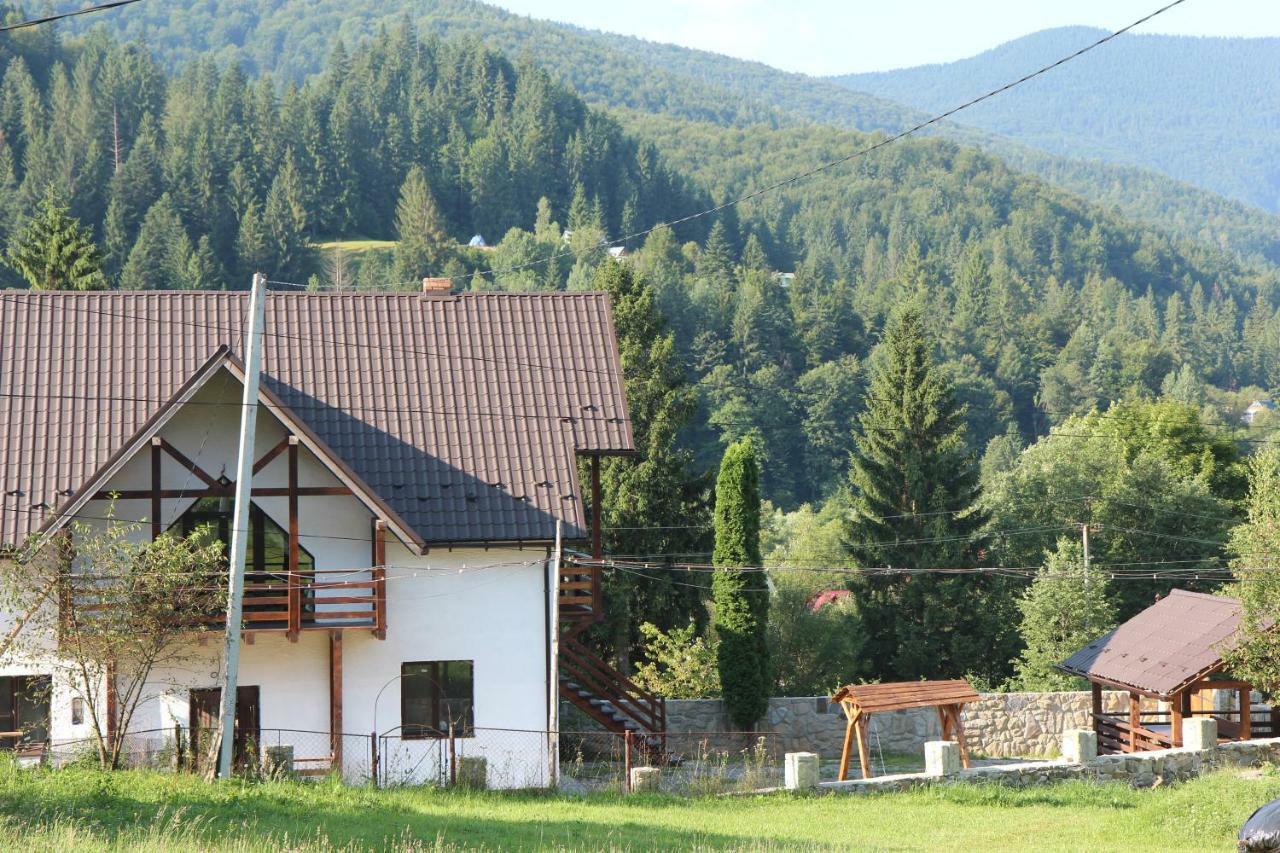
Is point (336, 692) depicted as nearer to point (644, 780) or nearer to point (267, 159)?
point (644, 780)

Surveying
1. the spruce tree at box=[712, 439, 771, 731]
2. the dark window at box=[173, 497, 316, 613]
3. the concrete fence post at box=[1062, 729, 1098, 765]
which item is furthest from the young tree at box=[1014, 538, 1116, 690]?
the dark window at box=[173, 497, 316, 613]

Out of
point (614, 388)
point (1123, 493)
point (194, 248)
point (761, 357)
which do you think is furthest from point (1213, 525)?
point (194, 248)

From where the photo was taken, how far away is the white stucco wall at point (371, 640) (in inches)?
885

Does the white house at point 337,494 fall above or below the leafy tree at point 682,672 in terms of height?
above

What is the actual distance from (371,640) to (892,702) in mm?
Result: 7197

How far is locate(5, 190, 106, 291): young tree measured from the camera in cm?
4516

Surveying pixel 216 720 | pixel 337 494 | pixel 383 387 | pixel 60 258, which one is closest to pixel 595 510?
pixel 383 387

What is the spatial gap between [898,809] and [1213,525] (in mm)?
32923

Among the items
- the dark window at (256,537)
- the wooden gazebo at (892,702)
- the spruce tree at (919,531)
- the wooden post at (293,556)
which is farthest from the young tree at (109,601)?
the spruce tree at (919,531)

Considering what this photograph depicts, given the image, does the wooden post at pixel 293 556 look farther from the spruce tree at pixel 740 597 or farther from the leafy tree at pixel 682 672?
the leafy tree at pixel 682 672

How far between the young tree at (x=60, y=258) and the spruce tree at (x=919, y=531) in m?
21.3

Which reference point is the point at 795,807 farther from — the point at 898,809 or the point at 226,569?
the point at 226,569

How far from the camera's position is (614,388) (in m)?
25.1

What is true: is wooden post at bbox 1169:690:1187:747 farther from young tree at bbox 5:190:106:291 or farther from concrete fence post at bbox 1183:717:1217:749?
young tree at bbox 5:190:106:291
